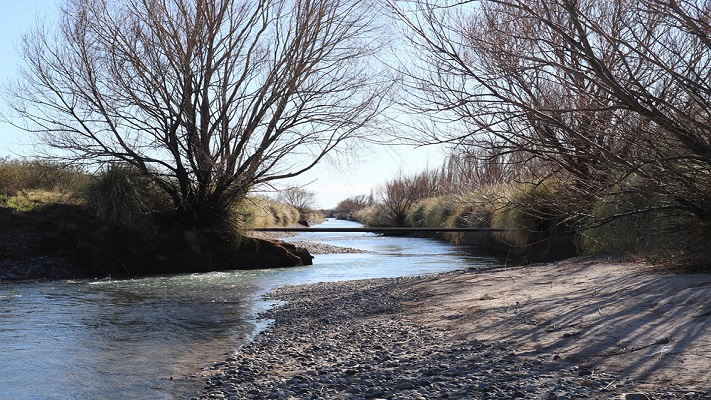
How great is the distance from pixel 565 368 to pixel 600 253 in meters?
6.83

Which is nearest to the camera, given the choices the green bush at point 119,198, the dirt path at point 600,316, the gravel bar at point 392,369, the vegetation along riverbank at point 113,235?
the gravel bar at point 392,369

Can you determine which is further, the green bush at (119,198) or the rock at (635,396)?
the green bush at (119,198)

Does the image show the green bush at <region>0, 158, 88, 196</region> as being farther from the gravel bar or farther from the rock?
the rock

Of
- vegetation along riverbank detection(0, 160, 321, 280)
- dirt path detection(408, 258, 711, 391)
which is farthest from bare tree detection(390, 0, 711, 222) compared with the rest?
vegetation along riverbank detection(0, 160, 321, 280)

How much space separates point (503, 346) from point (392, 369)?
0.98 metres

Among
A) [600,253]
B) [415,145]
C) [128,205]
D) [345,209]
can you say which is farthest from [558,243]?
[345,209]

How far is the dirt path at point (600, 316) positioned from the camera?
4.38 metres

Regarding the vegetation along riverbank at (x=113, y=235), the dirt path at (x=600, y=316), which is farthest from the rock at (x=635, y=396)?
the vegetation along riverbank at (x=113, y=235)

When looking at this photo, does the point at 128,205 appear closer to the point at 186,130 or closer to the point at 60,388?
the point at 186,130

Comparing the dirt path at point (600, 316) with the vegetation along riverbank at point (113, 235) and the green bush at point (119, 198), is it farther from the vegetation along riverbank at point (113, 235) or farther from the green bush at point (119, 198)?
the green bush at point (119, 198)

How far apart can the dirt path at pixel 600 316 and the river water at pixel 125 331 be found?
2.38 m

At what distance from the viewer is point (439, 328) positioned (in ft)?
20.7

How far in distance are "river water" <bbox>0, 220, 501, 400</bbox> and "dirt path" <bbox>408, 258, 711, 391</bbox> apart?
93.6 inches

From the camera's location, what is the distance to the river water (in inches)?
199
